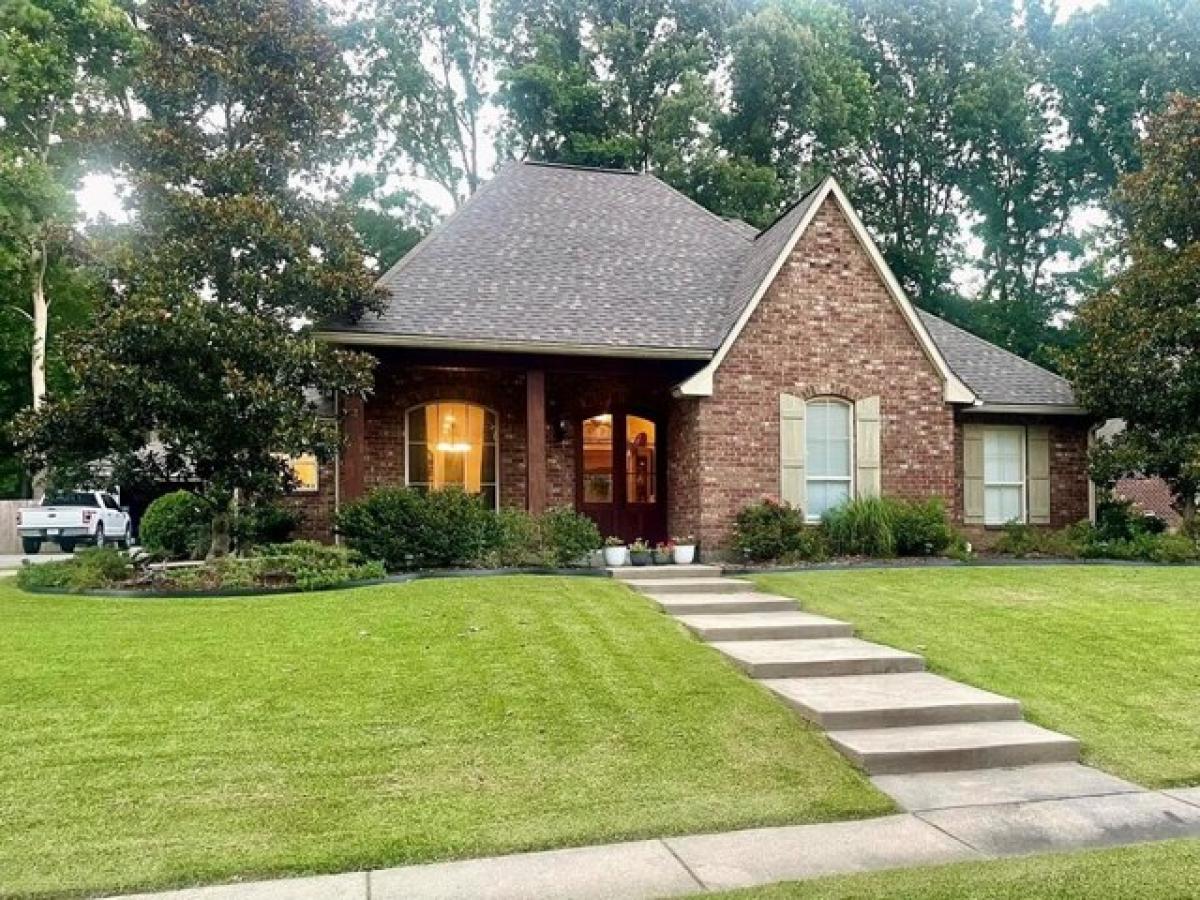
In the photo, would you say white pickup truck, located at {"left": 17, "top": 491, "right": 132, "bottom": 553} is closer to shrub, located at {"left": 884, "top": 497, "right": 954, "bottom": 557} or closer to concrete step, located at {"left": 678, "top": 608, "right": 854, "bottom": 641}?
shrub, located at {"left": 884, "top": 497, "right": 954, "bottom": 557}

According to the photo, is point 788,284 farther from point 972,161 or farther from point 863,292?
point 972,161

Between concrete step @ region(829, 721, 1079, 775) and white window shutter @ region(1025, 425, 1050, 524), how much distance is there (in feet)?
34.7

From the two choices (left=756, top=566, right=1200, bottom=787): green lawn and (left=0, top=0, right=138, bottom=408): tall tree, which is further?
(left=0, top=0, right=138, bottom=408): tall tree

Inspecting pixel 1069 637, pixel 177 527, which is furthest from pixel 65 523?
pixel 1069 637

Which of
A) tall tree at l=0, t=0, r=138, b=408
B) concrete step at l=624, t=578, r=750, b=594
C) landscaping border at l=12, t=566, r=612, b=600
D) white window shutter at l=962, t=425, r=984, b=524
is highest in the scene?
tall tree at l=0, t=0, r=138, b=408

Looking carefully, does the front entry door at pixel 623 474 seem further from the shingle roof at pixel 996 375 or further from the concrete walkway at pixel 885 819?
the concrete walkway at pixel 885 819

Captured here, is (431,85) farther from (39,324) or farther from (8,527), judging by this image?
(8,527)

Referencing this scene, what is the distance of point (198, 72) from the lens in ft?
Answer: 36.9

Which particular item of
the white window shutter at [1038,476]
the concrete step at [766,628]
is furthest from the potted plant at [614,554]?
the white window shutter at [1038,476]

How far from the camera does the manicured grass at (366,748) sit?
4.03m

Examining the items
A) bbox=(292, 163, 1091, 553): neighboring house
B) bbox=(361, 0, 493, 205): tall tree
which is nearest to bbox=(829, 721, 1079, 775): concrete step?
bbox=(292, 163, 1091, 553): neighboring house

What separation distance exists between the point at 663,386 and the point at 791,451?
7.48 feet

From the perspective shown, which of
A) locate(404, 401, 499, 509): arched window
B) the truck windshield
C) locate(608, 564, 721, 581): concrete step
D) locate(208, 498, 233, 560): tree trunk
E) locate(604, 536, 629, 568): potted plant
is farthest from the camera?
the truck windshield

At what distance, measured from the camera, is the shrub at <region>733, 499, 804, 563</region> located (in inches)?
471
